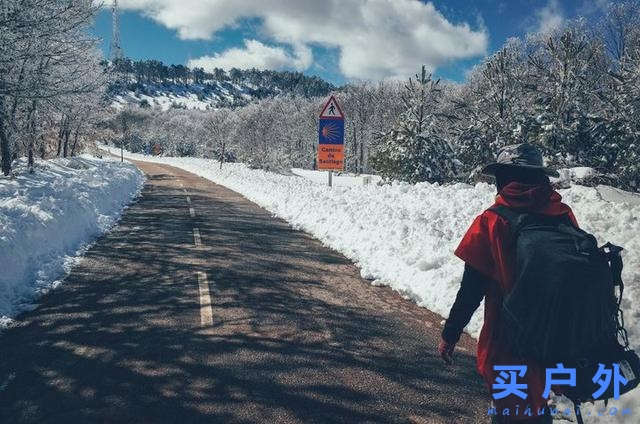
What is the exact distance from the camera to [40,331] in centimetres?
512

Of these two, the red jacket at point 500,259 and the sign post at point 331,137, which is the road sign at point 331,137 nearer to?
the sign post at point 331,137

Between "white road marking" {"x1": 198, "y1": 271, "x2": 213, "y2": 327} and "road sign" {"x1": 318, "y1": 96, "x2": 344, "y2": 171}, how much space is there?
7772mm

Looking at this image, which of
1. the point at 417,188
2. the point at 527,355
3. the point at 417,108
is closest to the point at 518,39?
the point at 417,108

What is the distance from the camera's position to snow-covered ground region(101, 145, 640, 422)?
20.2 feet

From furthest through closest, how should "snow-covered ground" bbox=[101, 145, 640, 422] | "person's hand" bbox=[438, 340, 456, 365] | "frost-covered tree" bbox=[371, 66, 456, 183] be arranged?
1. "frost-covered tree" bbox=[371, 66, 456, 183]
2. "snow-covered ground" bbox=[101, 145, 640, 422]
3. "person's hand" bbox=[438, 340, 456, 365]

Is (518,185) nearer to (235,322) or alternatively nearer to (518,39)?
(235,322)

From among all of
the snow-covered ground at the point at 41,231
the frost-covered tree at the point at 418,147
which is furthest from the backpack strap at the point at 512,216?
the frost-covered tree at the point at 418,147

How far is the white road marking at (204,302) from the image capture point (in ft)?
17.9

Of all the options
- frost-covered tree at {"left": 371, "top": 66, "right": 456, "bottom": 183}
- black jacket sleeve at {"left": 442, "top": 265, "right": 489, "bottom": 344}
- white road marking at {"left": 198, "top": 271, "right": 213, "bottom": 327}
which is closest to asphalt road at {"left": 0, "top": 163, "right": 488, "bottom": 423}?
white road marking at {"left": 198, "top": 271, "right": 213, "bottom": 327}

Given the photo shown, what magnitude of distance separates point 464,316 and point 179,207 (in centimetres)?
1448

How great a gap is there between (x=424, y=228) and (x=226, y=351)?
17.7 feet

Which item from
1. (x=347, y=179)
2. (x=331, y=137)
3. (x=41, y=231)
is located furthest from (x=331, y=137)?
(x=347, y=179)

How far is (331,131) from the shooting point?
47.1 ft

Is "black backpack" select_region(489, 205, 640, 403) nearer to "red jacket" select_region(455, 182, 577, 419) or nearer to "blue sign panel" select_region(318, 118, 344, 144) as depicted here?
"red jacket" select_region(455, 182, 577, 419)
